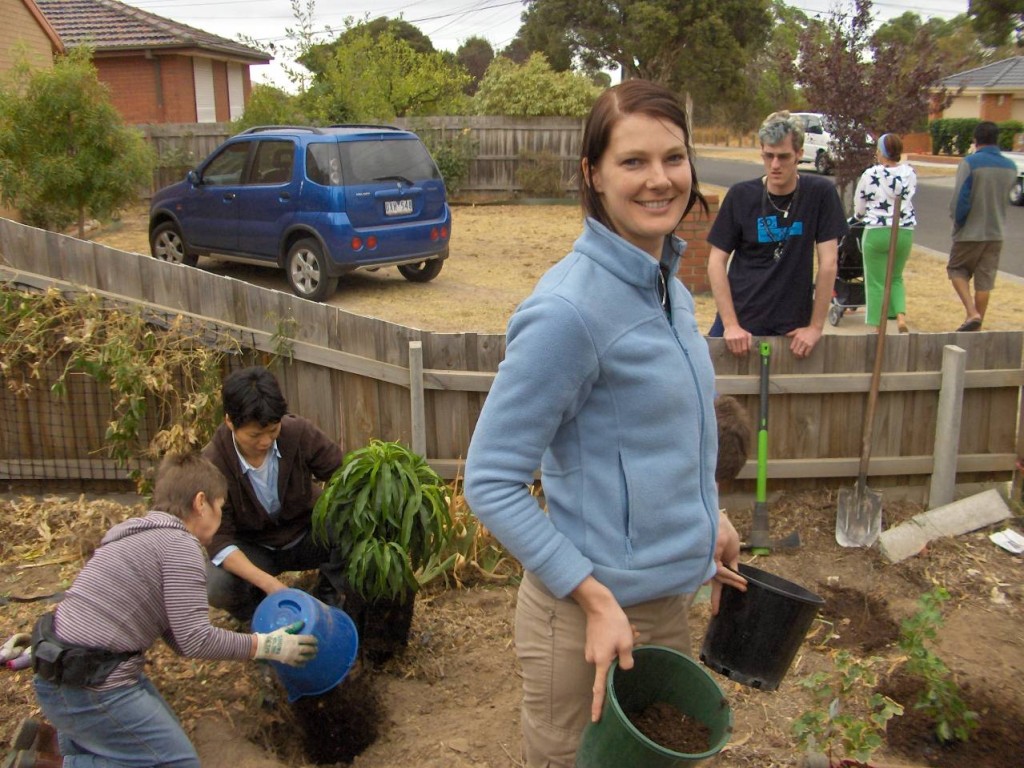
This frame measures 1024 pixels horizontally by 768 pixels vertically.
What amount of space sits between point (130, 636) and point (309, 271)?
7.84 metres

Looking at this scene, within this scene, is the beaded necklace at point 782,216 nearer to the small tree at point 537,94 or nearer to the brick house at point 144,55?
the small tree at point 537,94

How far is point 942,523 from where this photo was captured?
5.03m

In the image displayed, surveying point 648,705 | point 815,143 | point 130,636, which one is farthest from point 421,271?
point 815,143

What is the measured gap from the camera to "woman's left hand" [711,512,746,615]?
221cm

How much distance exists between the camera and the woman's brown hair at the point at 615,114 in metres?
1.75

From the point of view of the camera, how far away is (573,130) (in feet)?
64.8

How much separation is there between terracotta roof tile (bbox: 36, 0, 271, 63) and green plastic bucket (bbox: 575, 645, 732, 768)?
26.8 m

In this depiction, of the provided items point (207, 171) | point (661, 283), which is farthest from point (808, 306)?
point (207, 171)

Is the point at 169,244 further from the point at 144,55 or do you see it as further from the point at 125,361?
the point at 144,55

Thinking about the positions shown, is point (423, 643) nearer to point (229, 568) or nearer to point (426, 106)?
point (229, 568)

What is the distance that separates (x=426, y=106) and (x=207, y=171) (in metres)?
10.5

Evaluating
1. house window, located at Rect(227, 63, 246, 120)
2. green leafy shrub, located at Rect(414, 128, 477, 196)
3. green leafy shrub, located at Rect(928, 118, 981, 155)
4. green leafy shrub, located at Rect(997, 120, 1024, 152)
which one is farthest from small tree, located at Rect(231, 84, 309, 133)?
green leafy shrub, located at Rect(928, 118, 981, 155)

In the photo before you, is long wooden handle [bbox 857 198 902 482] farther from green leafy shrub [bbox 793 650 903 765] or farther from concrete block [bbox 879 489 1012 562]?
green leafy shrub [bbox 793 650 903 765]

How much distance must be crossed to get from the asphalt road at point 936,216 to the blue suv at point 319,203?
3124 mm
